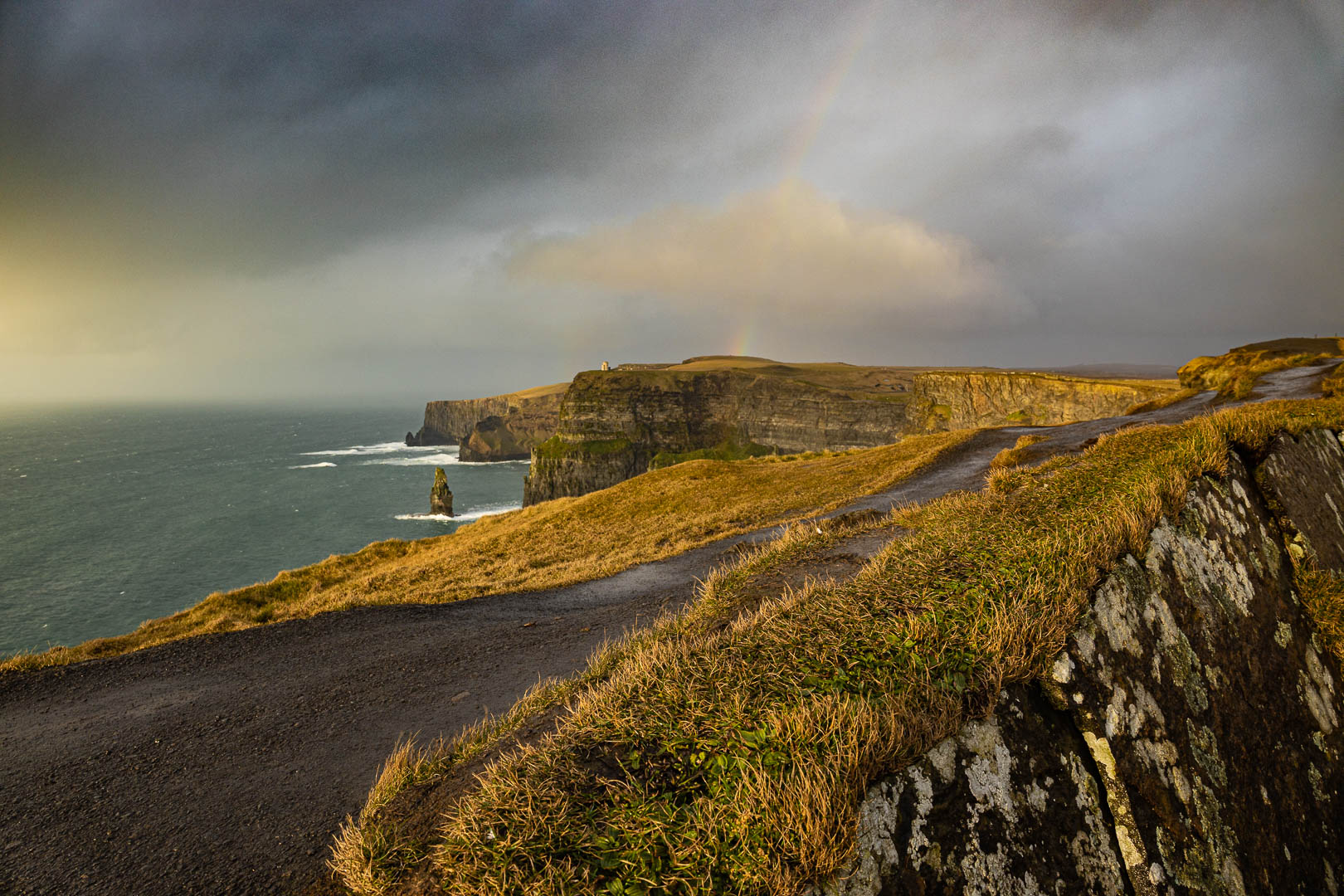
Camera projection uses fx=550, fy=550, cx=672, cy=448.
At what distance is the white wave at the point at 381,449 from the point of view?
149625 mm

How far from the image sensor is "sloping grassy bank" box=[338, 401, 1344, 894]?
109 inches

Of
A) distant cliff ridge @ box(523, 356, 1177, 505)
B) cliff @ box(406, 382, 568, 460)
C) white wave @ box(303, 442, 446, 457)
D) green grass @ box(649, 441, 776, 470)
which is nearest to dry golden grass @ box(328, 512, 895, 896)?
distant cliff ridge @ box(523, 356, 1177, 505)

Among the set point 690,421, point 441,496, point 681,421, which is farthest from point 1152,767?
point 690,421

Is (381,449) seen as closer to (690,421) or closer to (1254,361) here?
(690,421)

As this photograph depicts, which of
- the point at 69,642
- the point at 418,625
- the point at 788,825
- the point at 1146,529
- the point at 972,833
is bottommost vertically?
the point at 69,642

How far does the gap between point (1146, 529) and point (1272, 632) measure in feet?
6.58

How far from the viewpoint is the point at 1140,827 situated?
3.47 metres

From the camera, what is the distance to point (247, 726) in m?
7.56

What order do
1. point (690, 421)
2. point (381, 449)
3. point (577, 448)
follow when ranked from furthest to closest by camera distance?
1. point (381, 449)
2. point (690, 421)
3. point (577, 448)

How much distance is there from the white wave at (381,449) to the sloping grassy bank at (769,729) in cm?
16627

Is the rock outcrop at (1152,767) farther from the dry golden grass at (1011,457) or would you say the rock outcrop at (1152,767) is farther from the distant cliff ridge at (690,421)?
the distant cliff ridge at (690,421)

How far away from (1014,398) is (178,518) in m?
108

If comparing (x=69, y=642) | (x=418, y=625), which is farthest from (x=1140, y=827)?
(x=69, y=642)

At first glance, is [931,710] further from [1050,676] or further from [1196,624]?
[1196,624]
